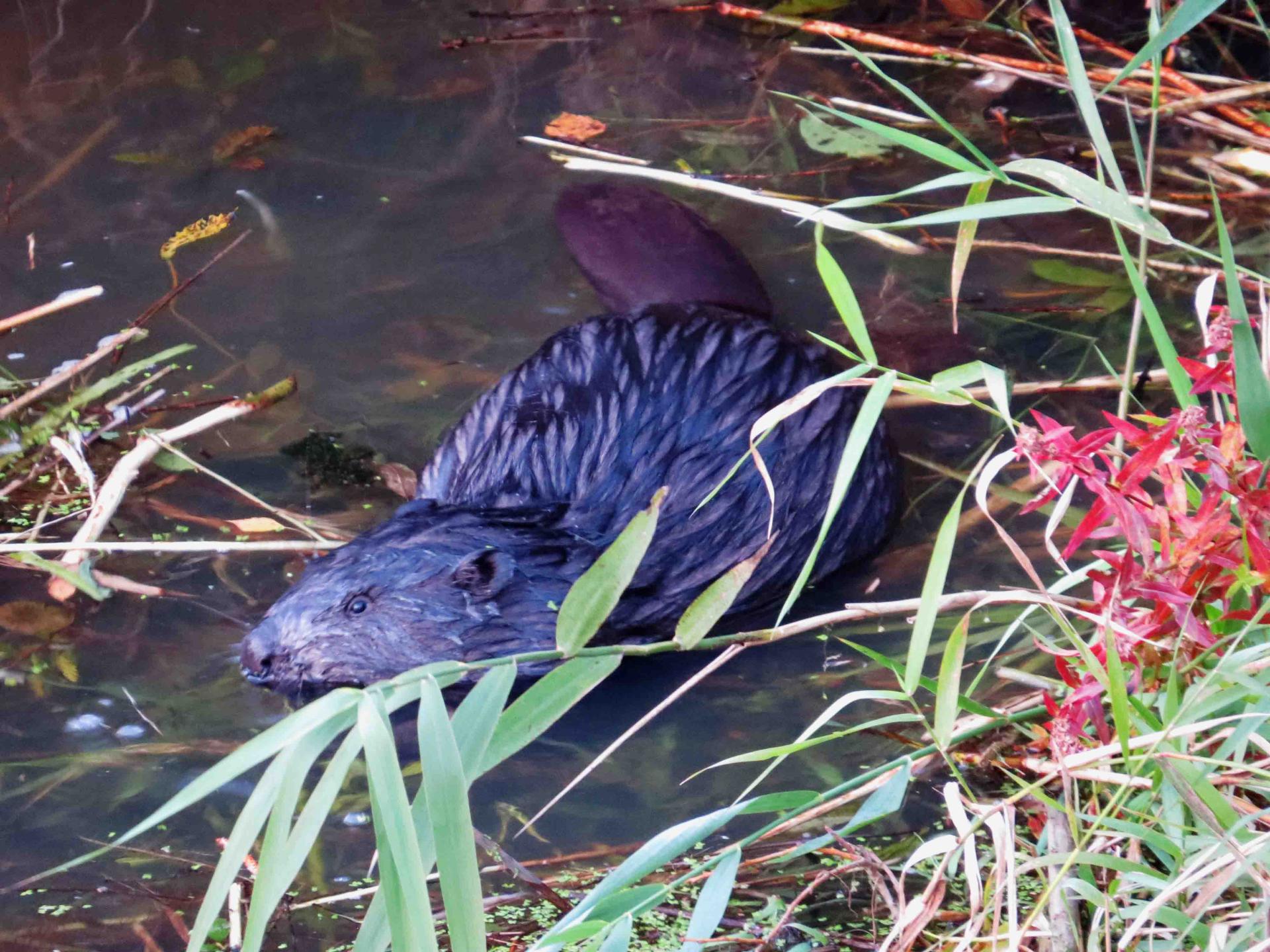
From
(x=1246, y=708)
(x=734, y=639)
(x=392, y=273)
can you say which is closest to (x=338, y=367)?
(x=392, y=273)

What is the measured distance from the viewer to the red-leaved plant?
4.05 ft

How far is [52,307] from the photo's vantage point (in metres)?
2.71

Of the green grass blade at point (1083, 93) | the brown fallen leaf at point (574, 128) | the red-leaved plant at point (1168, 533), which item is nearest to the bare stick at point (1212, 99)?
the brown fallen leaf at point (574, 128)

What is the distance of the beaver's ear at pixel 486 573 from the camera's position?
7.29 ft

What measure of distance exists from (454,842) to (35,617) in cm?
156

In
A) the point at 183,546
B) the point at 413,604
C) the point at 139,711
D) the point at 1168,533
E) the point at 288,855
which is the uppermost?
the point at 1168,533

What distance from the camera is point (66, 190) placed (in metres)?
3.32

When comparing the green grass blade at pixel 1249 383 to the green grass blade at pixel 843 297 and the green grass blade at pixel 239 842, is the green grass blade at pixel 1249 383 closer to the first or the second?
the green grass blade at pixel 843 297

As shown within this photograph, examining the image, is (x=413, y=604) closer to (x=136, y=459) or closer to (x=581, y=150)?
(x=136, y=459)

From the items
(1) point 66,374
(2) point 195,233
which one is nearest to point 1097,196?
(1) point 66,374

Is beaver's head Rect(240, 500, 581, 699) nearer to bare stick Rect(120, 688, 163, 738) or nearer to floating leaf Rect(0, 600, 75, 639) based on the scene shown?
bare stick Rect(120, 688, 163, 738)

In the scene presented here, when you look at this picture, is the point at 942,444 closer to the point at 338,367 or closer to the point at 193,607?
the point at 338,367

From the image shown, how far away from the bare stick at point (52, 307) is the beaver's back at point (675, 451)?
2.76ft

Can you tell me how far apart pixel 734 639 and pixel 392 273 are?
6.58ft
